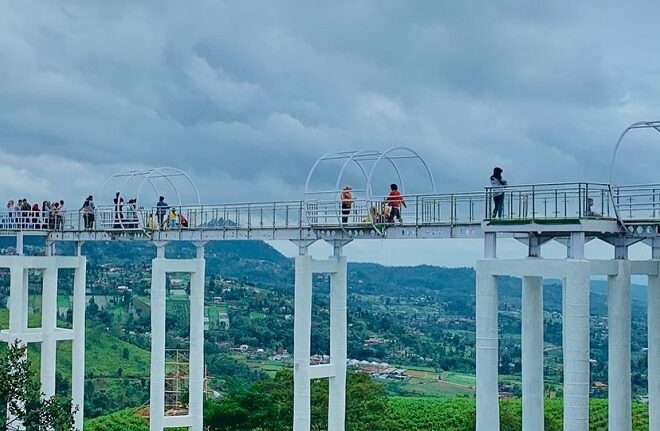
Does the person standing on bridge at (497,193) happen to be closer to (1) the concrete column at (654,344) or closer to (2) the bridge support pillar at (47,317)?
(1) the concrete column at (654,344)

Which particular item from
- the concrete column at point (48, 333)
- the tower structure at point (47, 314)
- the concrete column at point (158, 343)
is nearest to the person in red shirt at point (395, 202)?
the concrete column at point (158, 343)

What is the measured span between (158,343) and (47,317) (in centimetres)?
609

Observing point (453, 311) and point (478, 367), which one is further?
point (453, 311)

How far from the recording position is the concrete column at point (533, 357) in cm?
1973

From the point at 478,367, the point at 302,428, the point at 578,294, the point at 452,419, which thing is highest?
the point at 578,294

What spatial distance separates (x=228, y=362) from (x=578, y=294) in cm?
6281

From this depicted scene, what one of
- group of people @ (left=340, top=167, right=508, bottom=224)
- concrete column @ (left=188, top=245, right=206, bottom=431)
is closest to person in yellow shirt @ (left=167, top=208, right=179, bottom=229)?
concrete column @ (left=188, top=245, right=206, bottom=431)

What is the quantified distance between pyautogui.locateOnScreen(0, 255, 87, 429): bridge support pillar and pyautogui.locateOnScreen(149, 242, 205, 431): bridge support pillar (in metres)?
4.56

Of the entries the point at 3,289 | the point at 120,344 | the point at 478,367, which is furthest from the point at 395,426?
the point at 3,289

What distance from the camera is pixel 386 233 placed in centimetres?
2286

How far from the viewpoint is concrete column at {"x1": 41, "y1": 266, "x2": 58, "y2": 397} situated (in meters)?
33.6

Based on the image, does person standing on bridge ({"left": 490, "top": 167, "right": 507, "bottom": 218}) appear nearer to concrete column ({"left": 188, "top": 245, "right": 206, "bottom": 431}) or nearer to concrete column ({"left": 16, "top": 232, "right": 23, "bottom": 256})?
concrete column ({"left": 188, "top": 245, "right": 206, "bottom": 431})

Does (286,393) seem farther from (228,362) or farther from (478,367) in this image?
(228,362)

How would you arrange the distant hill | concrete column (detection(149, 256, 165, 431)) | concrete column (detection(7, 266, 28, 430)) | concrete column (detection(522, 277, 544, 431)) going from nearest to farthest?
concrete column (detection(522, 277, 544, 431)), concrete column (detection(149, 256, 165, 431)), concrete column (detection(7, 266, 28, 430)), the distant hill
